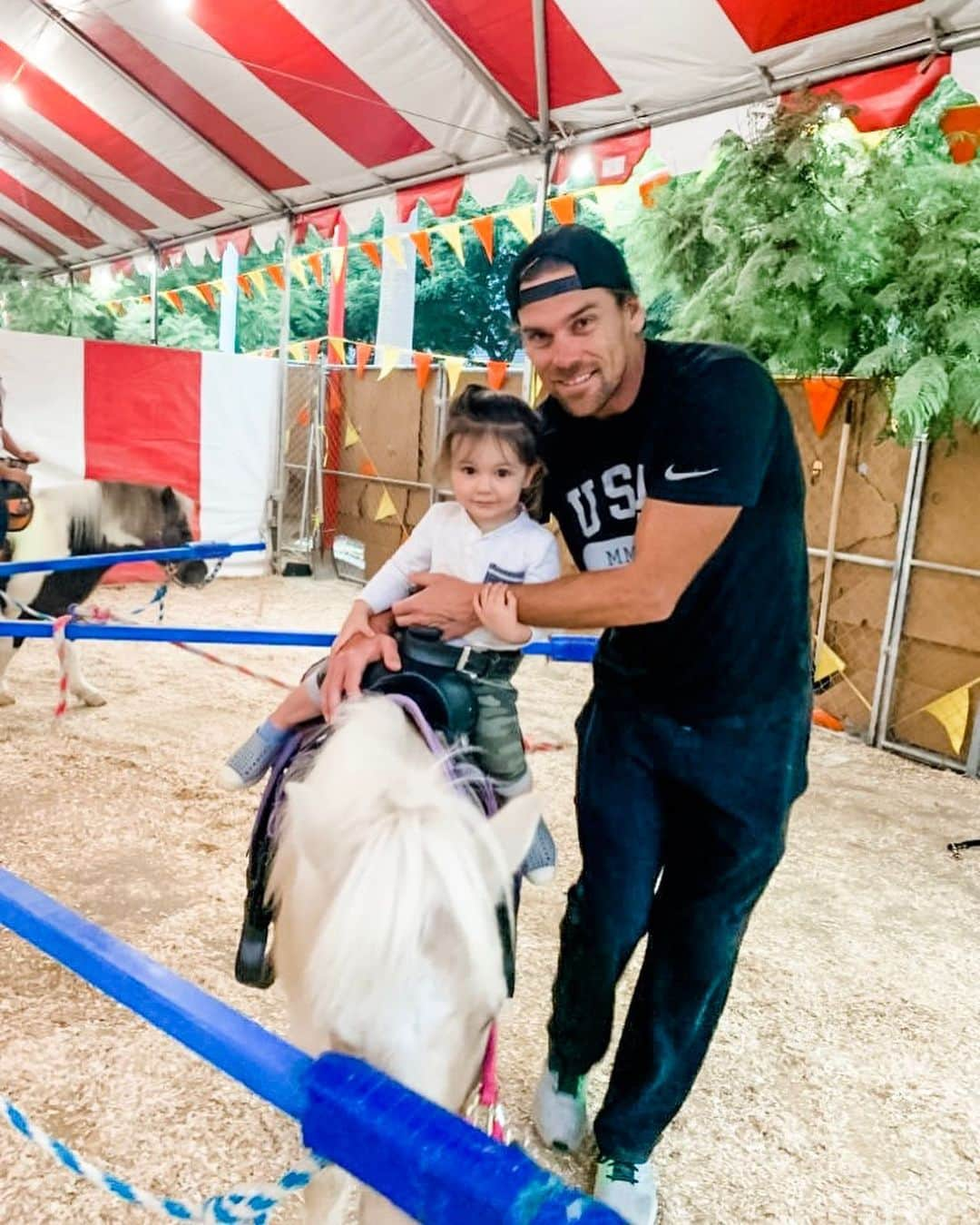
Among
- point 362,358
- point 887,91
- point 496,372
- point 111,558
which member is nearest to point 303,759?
point 111,558

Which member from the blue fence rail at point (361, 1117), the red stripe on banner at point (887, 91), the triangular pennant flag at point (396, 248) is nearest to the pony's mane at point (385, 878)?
the blue fence rail at point (361, 1117)

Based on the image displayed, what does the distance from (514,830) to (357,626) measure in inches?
26.7

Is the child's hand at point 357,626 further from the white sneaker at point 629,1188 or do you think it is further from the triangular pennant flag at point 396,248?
the triangular pennant flag at point 396,248

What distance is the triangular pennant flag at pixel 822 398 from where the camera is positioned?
4.25m

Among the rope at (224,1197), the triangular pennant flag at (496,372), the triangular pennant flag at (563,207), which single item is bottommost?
the rope at (224,1197)

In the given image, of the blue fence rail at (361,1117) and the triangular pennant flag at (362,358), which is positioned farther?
the triangular pennant flag at (362,358)

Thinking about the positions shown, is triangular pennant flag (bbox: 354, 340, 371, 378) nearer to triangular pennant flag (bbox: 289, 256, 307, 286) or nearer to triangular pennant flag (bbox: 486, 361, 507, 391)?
triangular pennant flag (bbox: 289, 256, 307, 286)

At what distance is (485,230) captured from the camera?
534 centimetres

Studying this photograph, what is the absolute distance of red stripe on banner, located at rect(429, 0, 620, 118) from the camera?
12.5ft

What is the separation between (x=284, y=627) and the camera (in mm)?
5637

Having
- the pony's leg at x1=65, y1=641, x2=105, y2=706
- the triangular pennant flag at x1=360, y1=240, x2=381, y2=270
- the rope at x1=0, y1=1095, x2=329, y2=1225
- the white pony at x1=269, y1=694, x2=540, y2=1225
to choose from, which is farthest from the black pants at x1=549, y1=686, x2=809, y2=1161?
the triangular pennant flag at x1=360, y1=240, x2=381, y2=270

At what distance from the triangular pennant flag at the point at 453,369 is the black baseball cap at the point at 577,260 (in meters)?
5.27

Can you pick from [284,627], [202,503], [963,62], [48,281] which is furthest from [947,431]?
[48,281]

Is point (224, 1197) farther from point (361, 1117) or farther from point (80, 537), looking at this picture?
point (80, 537)
